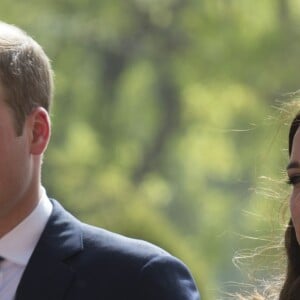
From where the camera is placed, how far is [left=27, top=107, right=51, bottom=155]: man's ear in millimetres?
3904

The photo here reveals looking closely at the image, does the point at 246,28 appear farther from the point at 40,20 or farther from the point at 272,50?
the point at 40,20

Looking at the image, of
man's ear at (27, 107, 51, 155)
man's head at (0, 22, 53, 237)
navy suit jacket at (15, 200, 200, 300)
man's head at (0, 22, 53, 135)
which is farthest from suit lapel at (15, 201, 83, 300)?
man's head at (0, 22, 53, 135)

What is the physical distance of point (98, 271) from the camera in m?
3.78

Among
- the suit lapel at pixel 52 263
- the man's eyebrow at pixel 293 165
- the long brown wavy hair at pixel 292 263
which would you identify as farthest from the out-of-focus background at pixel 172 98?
the man's eyebrow at pixel 293 165

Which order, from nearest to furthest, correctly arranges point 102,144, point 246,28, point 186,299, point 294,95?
point 186,299 → point 294,95 → point 246,28 → point 102,144

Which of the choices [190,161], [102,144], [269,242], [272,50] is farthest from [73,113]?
[269,242]

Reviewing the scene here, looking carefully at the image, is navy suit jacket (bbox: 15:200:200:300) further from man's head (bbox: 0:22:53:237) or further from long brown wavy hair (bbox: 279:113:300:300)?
long brown wavy hair (bbox: 279:113:300:300)

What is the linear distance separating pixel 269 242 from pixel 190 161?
577 inches

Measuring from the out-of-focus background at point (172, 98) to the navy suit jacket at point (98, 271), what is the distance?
1260cm

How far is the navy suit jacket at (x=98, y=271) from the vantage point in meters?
3.71

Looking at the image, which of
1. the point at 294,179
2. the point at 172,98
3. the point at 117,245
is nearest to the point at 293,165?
the point at 294,179

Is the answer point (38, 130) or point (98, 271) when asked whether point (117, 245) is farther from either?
point (38, 130)

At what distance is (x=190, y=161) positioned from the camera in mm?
19000

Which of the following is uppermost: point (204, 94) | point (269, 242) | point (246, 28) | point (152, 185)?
point (269, 242)
